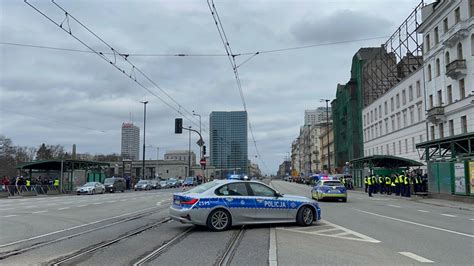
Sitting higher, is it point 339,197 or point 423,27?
point 423,27

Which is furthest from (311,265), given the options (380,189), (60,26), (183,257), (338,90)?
(338,90)

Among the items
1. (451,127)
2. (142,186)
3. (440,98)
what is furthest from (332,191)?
(142,186)

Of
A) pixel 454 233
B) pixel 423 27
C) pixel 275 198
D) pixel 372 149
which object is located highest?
pixel 423 27

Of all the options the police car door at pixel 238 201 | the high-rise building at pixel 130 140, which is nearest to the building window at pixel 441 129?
the police car door at pixel 238 201

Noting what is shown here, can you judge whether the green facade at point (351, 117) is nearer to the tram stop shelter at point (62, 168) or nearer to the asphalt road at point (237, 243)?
the tram stop shelter at point (62, 168)

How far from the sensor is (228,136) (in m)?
59.9

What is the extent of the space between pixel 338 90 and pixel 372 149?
91.7 ft

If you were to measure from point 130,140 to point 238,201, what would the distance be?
368 ft

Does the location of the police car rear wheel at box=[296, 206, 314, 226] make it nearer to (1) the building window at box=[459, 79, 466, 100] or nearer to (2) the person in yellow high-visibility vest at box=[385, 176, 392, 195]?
(2) the person in yellow high-visibility vest at box=[385, 176, 392, 195]

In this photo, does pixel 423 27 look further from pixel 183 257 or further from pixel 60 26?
pixel 183 257

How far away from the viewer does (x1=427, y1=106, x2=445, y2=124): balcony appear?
45.0 m

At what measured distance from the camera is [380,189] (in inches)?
1651

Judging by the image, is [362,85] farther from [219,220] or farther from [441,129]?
[219,220]

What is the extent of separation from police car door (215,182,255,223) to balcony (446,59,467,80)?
33.8m
